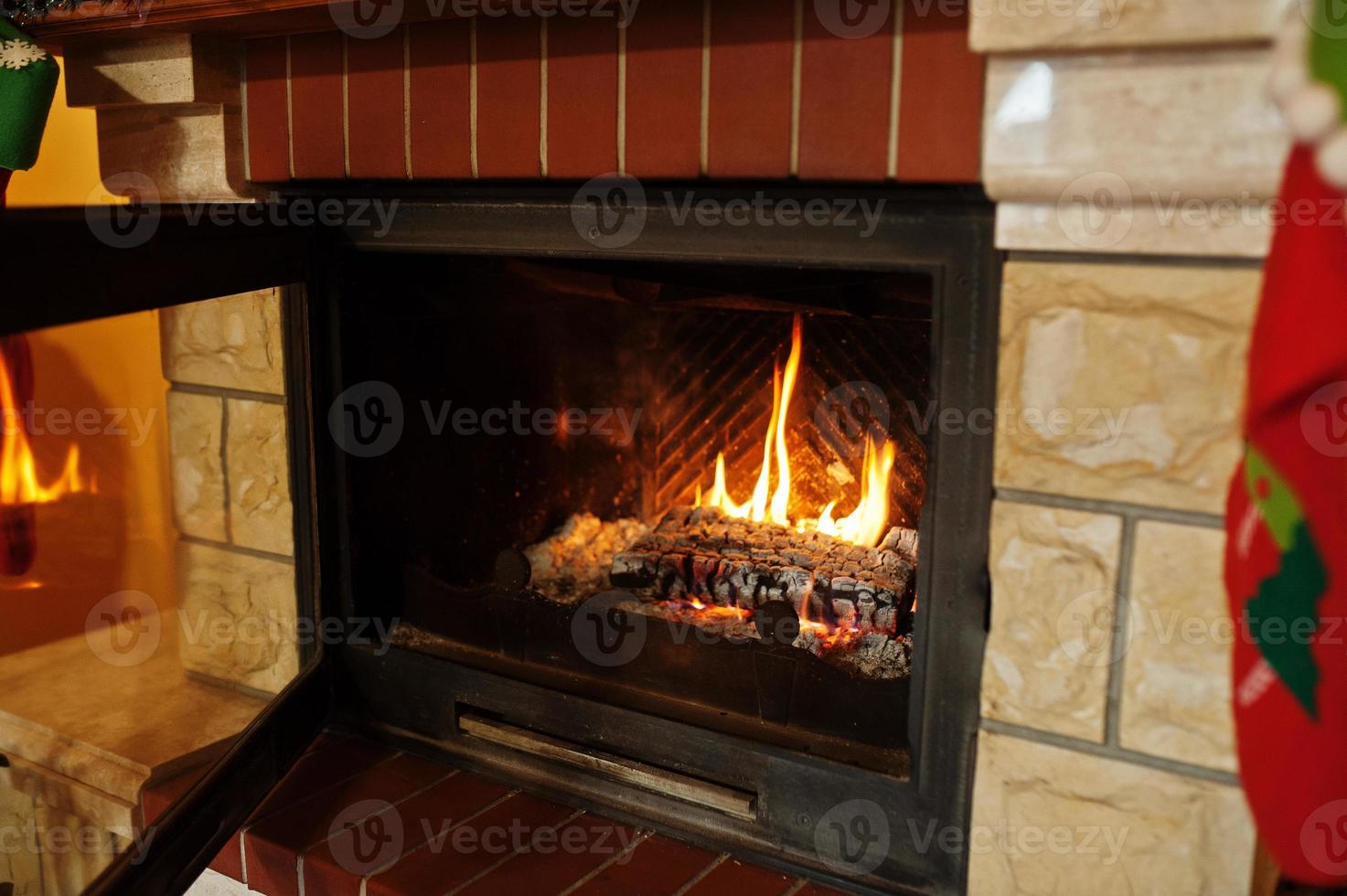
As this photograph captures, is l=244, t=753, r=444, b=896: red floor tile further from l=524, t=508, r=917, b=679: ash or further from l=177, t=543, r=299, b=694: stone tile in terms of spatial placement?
l=524, t=508, r=917, b=679: ash

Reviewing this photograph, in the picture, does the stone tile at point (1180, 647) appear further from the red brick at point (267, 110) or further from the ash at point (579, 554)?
the red brick at point (267, 110)

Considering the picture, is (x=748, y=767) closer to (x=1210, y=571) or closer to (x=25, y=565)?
(x=1210, y=571)

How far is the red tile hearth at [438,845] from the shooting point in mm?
1232

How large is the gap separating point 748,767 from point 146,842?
0.66 m

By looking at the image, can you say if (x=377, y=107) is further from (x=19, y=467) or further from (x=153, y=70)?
(x=19, y=467)

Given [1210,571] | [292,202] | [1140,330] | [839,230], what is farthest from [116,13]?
[1210,571]

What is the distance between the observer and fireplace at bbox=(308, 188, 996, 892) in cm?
113

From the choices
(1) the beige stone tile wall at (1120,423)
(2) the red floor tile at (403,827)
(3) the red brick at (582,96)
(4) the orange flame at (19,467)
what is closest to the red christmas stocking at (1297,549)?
(1) the beige stone tile wall at (1120,423)

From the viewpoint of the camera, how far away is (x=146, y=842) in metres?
1.15

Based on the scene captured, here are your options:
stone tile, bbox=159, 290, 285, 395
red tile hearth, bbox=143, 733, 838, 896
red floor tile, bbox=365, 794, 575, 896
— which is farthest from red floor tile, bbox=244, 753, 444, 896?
stone tile, bbox=159, 290, 285, 395

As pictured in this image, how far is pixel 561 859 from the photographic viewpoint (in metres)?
1.28

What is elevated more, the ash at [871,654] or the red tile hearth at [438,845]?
the ash at [871,654]

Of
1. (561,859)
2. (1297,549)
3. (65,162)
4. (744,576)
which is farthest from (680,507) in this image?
(65,162)

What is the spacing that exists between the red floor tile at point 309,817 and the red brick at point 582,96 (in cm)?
81
